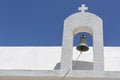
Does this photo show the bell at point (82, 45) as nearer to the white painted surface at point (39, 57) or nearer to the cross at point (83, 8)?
A: the white painted surface at point (39, 57)

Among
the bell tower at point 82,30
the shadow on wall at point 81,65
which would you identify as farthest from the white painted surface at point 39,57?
the bell tower at point 82,30

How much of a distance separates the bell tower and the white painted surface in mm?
576

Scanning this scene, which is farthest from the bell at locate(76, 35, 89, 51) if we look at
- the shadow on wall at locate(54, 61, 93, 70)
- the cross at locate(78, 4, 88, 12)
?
the cross at locate(78, 4, 88, 12)

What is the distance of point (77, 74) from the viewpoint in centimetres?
821

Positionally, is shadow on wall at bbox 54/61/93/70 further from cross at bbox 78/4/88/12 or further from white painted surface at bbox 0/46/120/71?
cross at bbox 78/4/88/12

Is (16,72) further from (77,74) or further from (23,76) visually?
(77,74)

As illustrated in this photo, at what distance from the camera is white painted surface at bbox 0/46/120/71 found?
906cm

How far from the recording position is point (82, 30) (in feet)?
30.0

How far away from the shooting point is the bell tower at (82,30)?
8.48 metres

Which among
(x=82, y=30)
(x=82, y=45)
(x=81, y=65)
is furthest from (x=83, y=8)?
(x=81, y=65)

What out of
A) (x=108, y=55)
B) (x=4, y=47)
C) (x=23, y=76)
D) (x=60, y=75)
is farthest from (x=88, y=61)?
(x=4, y=47)

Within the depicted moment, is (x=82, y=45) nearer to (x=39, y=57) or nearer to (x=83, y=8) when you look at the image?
(x=83, y=8)

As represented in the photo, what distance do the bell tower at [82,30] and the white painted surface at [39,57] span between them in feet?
1.89

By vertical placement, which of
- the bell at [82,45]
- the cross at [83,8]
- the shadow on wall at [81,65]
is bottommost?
the shadow on wall at [81,65]
